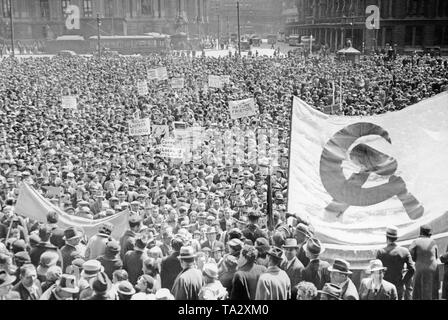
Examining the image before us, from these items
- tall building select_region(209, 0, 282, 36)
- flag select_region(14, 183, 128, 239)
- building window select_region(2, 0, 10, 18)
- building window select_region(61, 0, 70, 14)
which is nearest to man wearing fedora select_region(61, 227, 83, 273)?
flag select_region(14, 183, 128, 239)

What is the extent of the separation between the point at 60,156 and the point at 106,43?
51.2 meters

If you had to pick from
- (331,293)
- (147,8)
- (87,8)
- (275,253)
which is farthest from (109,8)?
(331,293)

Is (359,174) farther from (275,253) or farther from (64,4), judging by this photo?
(64,4)

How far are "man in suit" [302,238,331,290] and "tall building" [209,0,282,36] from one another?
365 ft

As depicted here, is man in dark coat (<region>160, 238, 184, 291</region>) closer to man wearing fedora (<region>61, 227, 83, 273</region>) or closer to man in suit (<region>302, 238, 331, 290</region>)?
man wearing fedora (<region>61, 227, 83, 273</region>)

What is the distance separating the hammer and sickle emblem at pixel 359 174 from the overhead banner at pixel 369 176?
1 centimetres

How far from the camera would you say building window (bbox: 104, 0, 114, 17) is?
73.9 meters

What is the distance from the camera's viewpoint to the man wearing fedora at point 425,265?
7.22m

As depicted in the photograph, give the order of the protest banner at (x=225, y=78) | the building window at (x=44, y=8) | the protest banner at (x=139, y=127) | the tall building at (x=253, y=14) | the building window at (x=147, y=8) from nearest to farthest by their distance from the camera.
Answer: the protest banner at (x=139, y=127)
the protest banner at (x=225, y=78)
the building window at (x=44, y=8)
the building window at (x=147, y=8)
the tall building at (x=253, y=14)

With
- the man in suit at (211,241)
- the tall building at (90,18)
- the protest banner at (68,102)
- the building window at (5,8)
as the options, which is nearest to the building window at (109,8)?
the tall building at (90,18)

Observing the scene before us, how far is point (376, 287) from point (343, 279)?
1.19ft

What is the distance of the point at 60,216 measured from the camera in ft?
30.3

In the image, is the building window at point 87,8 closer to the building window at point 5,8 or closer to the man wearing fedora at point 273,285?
the building window at point 5,8
